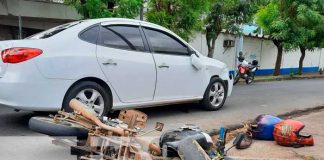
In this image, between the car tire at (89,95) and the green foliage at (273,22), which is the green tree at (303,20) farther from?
the car tire at (89,95)

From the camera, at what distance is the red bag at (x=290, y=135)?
562 cm

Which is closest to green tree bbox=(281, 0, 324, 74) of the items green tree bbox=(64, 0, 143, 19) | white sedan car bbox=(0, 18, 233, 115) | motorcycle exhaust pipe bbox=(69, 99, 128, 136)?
green tree bbox=(64, 0, 143, 19)

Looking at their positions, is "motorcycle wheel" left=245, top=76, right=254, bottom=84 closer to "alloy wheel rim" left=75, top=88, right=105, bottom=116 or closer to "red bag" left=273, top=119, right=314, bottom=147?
"red bag" left=273, top=119, right=314, bottom=147

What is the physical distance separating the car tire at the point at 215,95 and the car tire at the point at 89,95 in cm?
225

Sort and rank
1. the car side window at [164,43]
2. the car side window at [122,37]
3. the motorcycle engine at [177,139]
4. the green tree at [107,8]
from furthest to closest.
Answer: the green tree at [107,8], the car side window at [164,43], the car side window at [122,37], the motorcycle engine at [177,139]

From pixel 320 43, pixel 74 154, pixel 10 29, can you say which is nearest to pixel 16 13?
pixel 10 29

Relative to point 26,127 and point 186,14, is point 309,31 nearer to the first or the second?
point 186,14

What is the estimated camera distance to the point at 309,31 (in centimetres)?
1836

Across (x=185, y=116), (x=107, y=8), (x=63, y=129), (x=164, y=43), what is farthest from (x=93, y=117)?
(x=107, y=8)

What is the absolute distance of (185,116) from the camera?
24.7 feet

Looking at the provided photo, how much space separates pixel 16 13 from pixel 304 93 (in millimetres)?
8354

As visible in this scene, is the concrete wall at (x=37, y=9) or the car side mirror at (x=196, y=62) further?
the concrete wall at (x=37, y=9)

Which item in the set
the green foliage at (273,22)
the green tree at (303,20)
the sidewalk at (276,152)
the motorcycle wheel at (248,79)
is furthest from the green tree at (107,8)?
the green tree at (303,20)

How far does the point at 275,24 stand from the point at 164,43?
1217 centimetres
